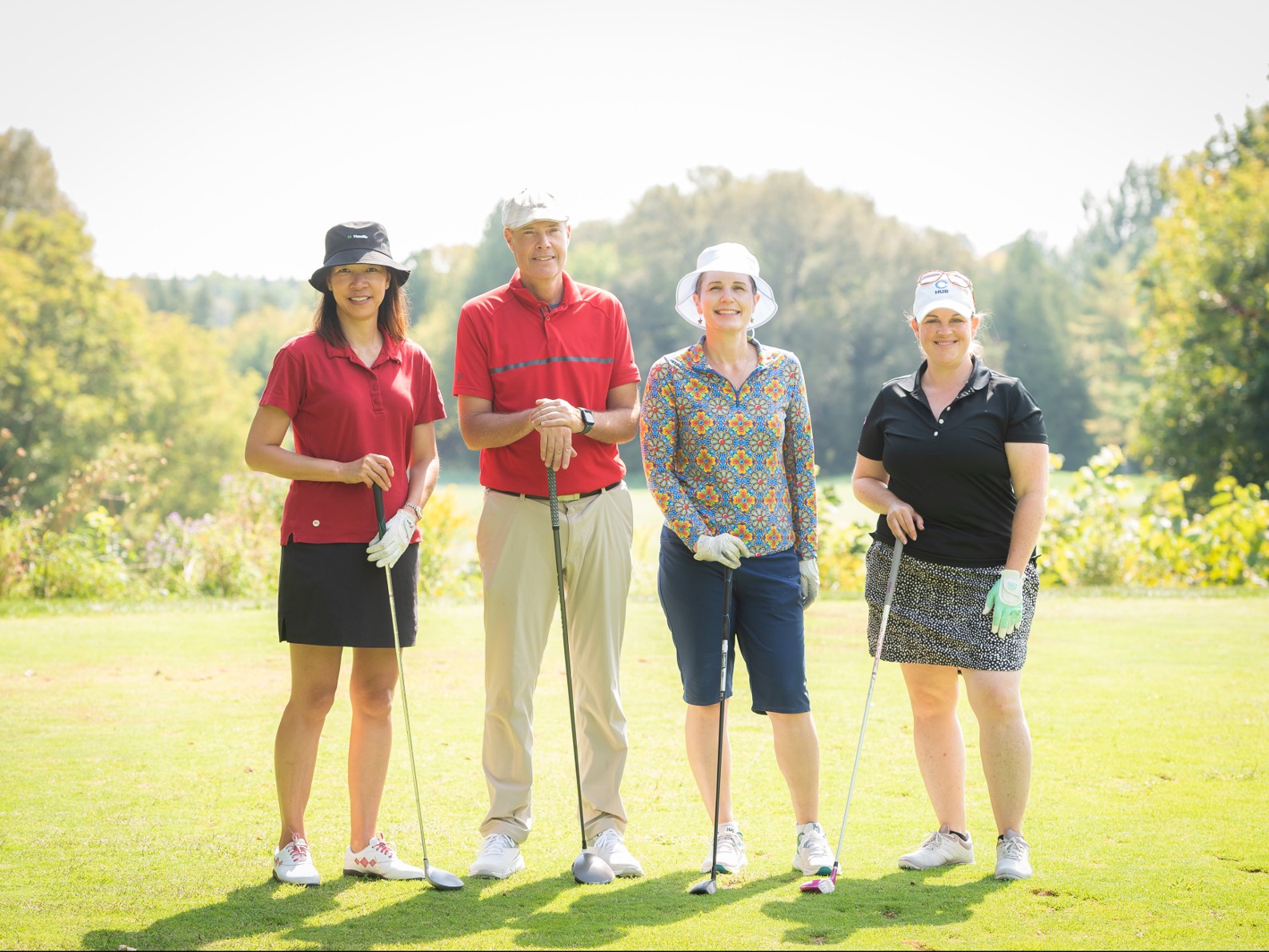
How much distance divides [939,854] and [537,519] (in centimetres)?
169

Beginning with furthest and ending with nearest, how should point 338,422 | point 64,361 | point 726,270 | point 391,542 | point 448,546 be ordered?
point 64,361 → point 448,546 → point 726,270 → point 338,422 → point 391,542

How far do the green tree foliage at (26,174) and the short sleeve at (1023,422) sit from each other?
43.3 metres

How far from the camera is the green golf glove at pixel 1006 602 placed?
371 cm

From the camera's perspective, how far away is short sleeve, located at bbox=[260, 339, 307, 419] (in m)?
3.69

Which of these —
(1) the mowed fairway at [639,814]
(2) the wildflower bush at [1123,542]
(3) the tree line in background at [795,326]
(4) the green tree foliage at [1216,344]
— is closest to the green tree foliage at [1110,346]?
(3) the tree line in background at [795,326]

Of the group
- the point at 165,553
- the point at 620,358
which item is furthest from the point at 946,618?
the point at 165,553

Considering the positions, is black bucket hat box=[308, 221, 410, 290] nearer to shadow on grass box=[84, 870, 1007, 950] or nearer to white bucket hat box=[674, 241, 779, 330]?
white bucket hat box=[674, 241, 779, 330]

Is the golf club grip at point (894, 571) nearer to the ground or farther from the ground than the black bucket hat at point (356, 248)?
nearer to the ground

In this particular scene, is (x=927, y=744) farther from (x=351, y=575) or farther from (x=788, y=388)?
(x=351, y=575)

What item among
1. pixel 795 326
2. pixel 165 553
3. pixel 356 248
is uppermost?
pixel 795 326

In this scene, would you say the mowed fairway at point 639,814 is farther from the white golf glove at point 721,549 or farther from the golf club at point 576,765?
the white golf glove at point 721,549

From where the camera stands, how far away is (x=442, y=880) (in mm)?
3648

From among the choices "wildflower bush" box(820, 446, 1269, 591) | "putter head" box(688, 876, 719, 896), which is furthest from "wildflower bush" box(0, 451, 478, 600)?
"putter head" box(688, 876, 719, 896)

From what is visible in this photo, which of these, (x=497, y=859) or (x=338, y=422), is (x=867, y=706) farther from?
(x=338, y=422)
